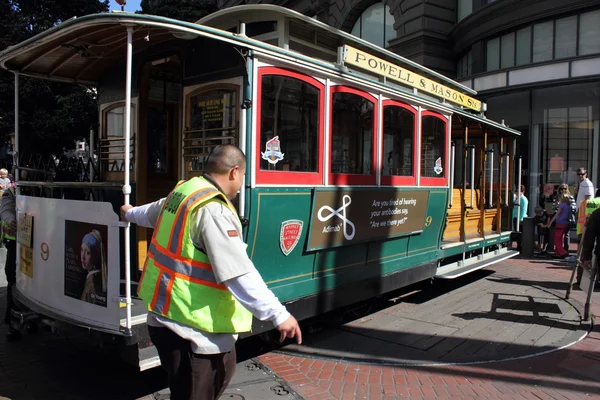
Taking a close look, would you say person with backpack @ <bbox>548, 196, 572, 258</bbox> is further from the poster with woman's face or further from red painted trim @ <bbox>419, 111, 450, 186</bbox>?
the poster with woman's face

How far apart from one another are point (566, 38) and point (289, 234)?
13.5 meters

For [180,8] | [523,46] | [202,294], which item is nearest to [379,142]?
[202,294]

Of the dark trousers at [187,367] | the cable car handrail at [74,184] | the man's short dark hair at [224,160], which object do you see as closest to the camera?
the dark trousers at [187,367]

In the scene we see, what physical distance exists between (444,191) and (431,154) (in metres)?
0.66

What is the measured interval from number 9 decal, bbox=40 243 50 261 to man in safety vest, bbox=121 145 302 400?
2.39 m

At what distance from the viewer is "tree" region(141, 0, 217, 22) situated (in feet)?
58.9

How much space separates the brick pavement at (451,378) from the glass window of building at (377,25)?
51.4 ft

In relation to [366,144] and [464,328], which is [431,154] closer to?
[366,144]

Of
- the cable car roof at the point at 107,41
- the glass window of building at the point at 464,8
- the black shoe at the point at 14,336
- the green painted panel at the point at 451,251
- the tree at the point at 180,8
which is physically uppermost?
the tree at the point at 180,8

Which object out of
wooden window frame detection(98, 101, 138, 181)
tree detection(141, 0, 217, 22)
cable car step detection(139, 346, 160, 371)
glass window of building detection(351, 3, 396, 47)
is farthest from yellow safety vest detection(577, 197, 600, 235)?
tree detection(141, 0, 217, 22)

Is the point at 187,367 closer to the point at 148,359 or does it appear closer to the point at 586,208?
the point at 148,359

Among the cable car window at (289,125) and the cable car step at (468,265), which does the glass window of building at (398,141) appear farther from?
the cable car step at (468,265)

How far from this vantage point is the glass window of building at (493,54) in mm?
15844

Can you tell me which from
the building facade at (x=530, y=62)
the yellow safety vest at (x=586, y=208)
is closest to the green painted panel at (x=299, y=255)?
the yellow safety vest at (x=586, y=208)
